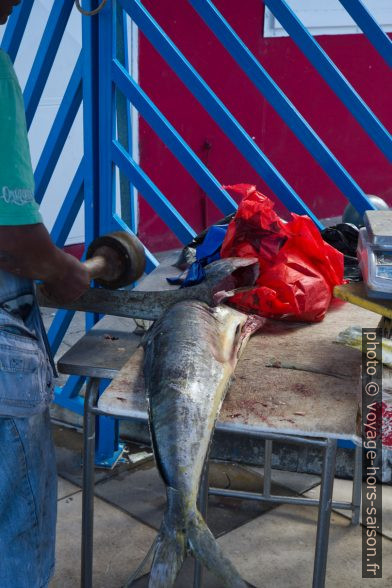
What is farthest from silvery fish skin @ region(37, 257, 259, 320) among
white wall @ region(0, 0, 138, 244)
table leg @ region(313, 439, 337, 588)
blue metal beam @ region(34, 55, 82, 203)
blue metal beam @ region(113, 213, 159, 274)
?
white wall @ region(0, 0, 138, 244)

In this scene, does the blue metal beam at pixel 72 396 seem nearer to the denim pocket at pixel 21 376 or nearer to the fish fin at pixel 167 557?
the denim pocket at pixel 21 376

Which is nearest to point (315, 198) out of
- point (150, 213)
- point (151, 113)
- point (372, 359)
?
point (150, 213)

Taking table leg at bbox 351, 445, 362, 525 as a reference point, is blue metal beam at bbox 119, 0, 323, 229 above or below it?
above

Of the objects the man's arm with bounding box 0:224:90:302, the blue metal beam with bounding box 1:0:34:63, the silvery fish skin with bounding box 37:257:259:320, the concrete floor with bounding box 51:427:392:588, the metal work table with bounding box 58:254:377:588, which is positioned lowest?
the concrete floor with bounding box 51:427:392:588

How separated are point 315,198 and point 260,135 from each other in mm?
1130

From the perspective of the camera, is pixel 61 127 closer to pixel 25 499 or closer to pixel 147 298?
pixel 147 298

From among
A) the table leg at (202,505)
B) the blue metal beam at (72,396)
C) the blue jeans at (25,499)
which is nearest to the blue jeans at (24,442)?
the blue jeans at (25,499)

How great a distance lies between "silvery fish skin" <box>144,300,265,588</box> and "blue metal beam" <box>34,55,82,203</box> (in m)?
1.79

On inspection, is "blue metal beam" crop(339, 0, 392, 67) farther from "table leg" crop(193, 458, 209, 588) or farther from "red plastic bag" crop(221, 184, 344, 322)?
"table leg" crop(193, 458, 209, 588)

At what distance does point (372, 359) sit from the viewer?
7.57 feet

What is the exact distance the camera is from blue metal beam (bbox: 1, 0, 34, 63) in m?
4.20

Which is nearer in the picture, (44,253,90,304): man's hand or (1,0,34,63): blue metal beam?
(44,253,90,304): man's hand

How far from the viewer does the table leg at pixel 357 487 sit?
11.5ft

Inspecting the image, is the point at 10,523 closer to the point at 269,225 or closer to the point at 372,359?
the point at 372,359
